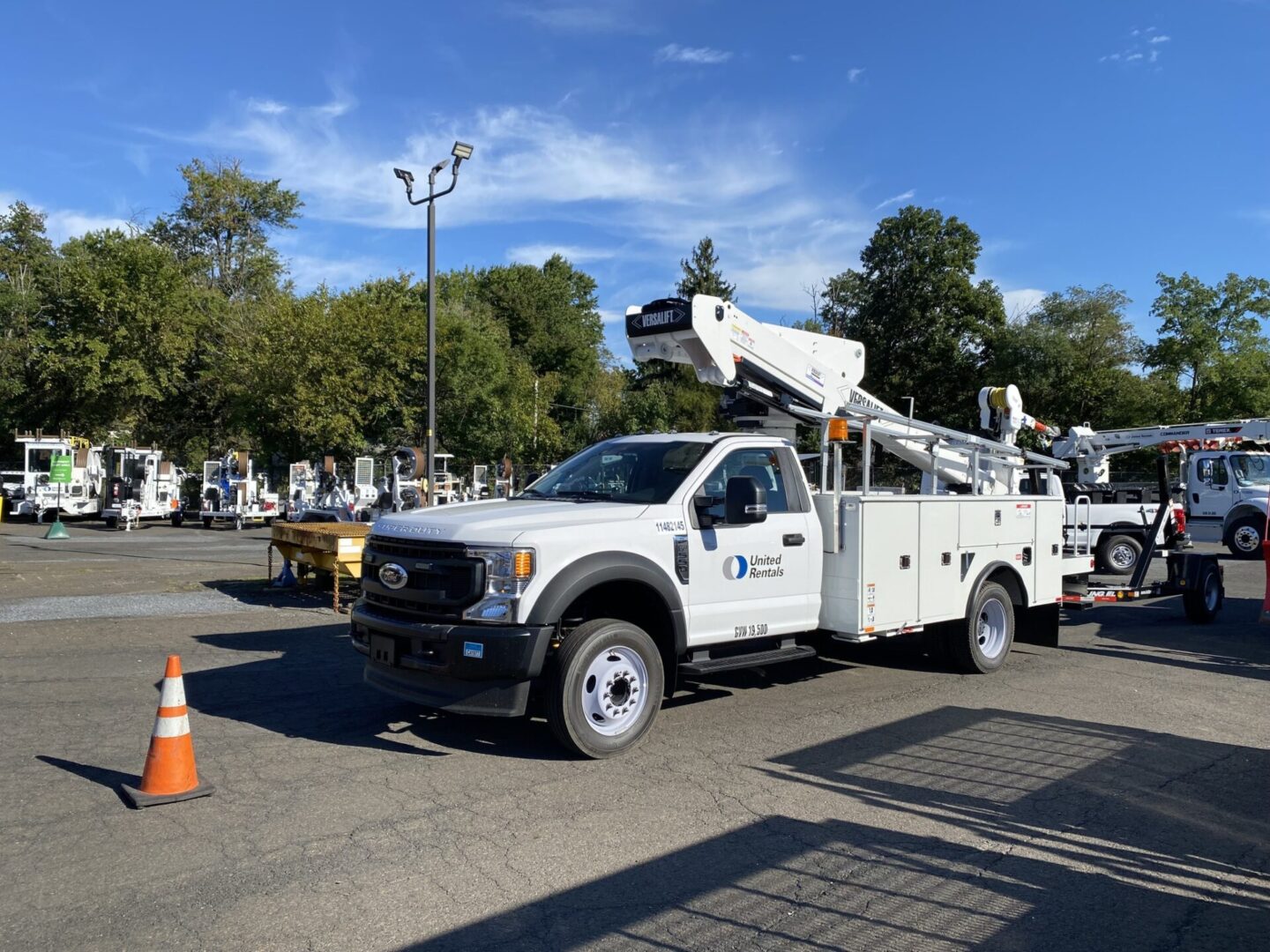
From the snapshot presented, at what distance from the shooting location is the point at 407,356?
35.2 metres

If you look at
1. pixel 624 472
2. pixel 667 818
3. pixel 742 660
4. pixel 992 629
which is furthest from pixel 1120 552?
pixel 667 818

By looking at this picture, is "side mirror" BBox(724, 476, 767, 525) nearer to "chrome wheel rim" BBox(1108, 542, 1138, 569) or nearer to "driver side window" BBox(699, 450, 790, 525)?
"driver side window" BBox(699, 450, 790, 525)

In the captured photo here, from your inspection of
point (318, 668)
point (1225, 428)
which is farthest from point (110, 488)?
point (1225, 428)

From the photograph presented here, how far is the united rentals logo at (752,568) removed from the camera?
659 centimetres

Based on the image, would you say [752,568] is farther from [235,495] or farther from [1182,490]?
[235,495]

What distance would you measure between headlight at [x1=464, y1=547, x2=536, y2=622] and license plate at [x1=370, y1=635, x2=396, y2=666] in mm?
673

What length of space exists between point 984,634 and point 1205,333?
35350 millimetres

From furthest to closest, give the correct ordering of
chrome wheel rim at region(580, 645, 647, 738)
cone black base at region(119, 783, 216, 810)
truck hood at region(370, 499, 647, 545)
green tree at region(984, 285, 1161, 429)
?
green tree at region(984, 285, 1161, 429)
chrome wheel rim at region(580, 645, 647, 738)
truck hood at region(370, 499, 647, 545)
cone black base at region(119, 783, 216, 810)

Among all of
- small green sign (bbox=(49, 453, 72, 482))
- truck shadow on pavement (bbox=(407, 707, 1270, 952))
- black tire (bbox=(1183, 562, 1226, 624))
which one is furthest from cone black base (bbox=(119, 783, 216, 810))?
small green sign (bbox=(49, 453, 72, 482))

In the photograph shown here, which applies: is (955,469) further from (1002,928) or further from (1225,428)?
(1002,928)

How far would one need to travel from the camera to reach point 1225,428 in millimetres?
13727

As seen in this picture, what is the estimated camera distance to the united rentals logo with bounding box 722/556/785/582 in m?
6.59

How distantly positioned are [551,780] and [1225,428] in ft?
40.8

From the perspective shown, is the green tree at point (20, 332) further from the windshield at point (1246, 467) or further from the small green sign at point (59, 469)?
the windshield at point (1246, 467)
